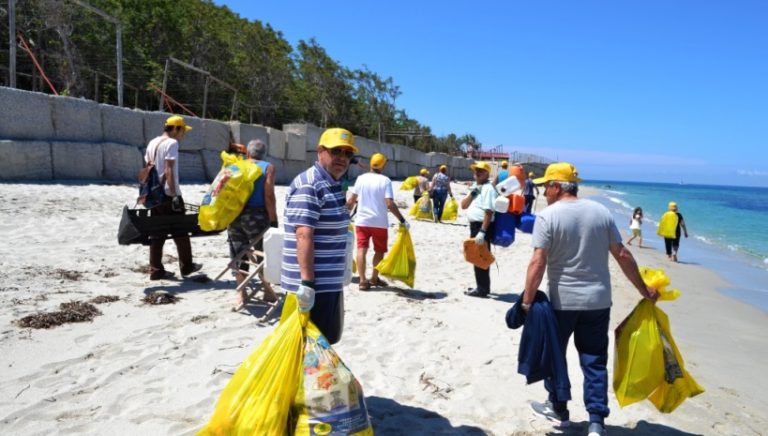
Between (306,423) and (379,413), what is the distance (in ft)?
3.44

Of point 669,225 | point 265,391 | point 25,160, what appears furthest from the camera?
point 669,225

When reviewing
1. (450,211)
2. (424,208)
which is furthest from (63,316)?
(450,211)

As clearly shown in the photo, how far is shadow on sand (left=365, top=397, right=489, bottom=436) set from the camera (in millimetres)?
3232

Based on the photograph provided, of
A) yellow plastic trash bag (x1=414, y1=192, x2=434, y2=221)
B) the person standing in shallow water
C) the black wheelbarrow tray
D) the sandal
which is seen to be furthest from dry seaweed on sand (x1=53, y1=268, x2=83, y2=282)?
the person standing in shallow water

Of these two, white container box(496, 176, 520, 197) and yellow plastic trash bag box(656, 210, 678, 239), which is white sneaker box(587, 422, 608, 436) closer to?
white container box(496, 176, 520, 197)

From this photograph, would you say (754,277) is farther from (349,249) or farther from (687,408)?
(349,249)

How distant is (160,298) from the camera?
517cm

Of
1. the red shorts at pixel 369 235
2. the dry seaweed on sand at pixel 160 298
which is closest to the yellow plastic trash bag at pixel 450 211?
the red shorts at pixel 369 235

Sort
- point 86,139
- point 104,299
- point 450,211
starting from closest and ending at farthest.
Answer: point 104,299 → point 86,139 → point 450,211

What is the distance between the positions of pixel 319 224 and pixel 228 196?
2.23 m

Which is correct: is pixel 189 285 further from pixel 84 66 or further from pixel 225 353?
pixel 84 66

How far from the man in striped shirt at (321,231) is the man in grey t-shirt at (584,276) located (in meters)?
1.14

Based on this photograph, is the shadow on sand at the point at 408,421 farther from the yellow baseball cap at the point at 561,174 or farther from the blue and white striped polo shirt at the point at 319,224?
the yellow baseball cap at the point at 561,174

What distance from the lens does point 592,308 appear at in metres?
3.10
